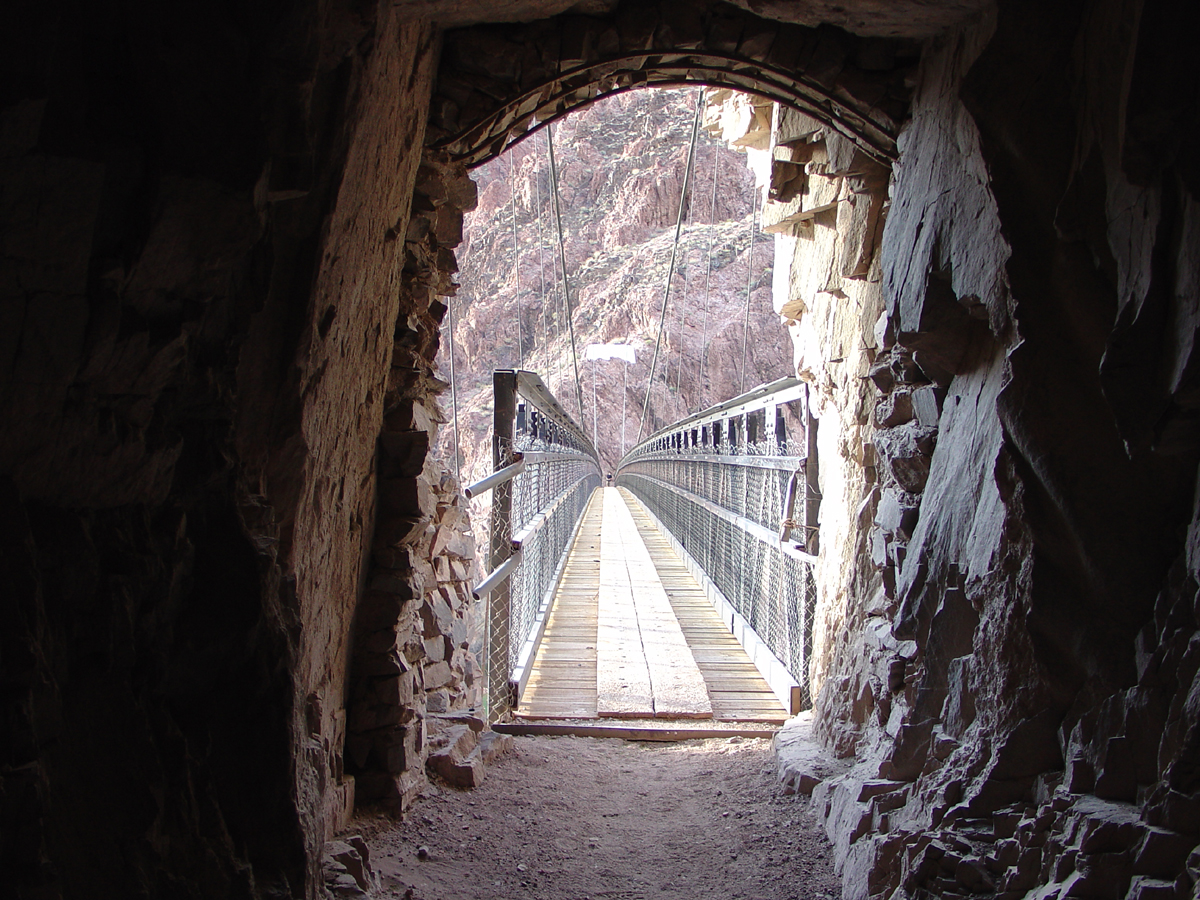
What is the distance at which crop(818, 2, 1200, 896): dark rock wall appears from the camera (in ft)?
5.14

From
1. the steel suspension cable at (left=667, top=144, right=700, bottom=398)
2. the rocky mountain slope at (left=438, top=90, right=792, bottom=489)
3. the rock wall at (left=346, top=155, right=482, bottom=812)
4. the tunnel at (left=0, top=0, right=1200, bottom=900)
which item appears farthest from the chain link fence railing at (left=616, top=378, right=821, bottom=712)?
the steel suspension cable at (left=667, top=144, right=700, bottom=398)

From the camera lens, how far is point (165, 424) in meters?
1.53

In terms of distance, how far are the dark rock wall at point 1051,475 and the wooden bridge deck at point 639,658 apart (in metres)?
2.17

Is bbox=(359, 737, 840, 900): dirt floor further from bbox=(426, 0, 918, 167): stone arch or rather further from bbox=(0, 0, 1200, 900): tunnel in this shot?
bbox=(426, 0, 918, 167): stone arch

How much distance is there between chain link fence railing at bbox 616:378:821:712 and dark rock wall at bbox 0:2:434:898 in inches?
108

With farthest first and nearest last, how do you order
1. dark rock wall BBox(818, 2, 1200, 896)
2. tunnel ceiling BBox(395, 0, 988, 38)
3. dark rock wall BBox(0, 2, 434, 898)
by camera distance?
tunnel ceiling BBox(395, 0, 988, 38) < dark rock wall BBox(818, 2, 1200, 896) < dark rock wall BBox(0, 2, 434, 898)

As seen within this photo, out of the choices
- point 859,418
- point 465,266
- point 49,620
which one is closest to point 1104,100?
point 859,418

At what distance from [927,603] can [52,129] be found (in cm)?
228

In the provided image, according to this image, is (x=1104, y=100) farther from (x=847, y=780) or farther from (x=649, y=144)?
(x=649, y=144)

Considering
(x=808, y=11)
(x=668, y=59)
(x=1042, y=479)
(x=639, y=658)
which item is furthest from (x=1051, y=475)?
(x=639, y=658)

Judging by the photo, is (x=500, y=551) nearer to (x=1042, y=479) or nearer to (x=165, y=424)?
(x=165, y=424)

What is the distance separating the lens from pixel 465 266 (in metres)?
40.2

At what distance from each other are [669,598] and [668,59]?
5820 mm

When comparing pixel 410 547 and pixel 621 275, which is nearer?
pixel 410 547
